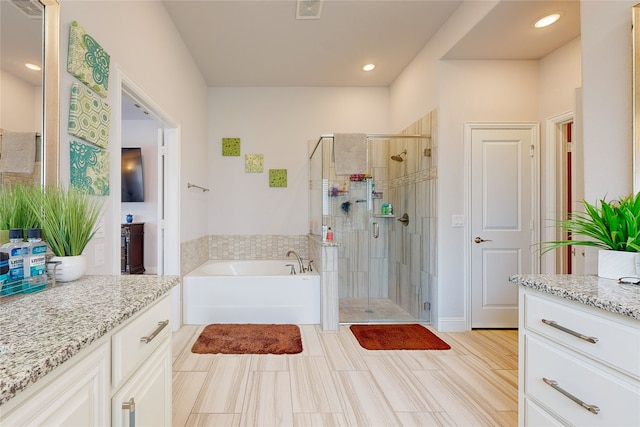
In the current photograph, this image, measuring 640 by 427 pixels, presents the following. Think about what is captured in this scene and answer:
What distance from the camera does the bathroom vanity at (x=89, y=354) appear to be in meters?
0.58

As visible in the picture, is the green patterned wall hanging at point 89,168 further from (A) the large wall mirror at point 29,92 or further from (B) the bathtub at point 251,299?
(B) the bathtub at point 251,299

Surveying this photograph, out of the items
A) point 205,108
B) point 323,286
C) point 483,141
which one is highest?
point 205,108

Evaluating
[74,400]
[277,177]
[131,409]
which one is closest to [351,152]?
[277,177]

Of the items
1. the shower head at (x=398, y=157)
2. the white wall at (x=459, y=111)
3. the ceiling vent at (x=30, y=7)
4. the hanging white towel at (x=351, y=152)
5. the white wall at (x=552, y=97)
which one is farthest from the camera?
the shower head at (x=398, y=157)

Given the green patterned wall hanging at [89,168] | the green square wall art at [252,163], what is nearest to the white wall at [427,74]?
the green square wall art at [252,163]

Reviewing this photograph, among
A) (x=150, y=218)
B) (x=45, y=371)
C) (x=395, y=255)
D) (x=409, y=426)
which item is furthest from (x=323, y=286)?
(x=150, y=218)

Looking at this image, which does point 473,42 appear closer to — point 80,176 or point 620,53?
point 620,53

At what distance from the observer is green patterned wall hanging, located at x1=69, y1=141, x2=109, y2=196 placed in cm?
150

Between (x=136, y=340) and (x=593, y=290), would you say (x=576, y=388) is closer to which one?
(x=593, y=290)

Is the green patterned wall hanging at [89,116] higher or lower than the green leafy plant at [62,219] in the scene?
higher

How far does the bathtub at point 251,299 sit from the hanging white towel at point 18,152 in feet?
6.75

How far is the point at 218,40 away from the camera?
3090mm

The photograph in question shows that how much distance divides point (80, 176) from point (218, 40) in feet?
7.20

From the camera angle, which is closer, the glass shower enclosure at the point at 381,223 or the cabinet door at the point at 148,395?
the cabinet door at the point at 148,395
